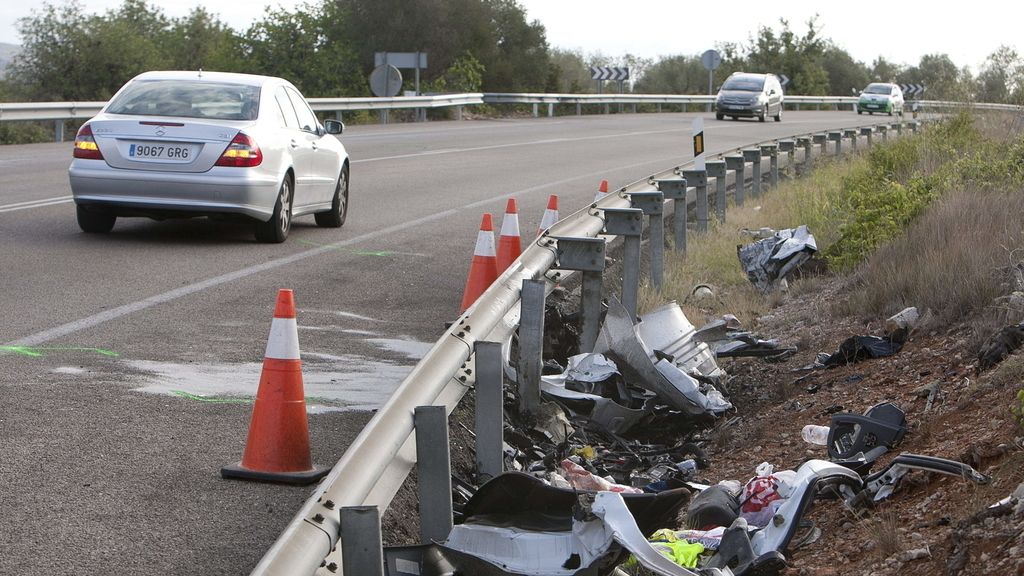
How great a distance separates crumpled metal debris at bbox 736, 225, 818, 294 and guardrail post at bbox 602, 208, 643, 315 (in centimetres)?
218

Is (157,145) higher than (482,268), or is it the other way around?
(157,145)

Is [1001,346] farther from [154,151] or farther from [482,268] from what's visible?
[154,151]

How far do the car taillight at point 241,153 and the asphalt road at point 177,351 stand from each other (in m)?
0.74

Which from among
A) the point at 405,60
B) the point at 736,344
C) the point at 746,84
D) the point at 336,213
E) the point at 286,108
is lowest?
the point at 736,344

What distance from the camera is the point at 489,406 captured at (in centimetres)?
488

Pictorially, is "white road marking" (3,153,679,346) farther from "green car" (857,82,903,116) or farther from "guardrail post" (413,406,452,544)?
"green car" (857,82,903,116)

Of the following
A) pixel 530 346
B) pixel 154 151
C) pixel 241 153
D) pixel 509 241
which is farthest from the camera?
pixel 241 153

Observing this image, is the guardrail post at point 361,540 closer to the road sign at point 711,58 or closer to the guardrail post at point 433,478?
the guardrail post at point 433,478

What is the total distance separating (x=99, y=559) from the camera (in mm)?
4199

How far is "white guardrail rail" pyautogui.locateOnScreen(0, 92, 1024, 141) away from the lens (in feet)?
77.9

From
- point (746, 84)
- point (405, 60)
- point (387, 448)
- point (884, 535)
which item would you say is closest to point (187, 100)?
point (387, 448)

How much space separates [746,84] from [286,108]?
116 ft

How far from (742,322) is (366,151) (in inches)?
638

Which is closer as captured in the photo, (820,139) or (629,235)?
(629,235)
